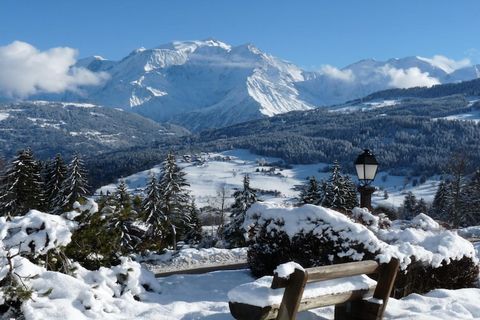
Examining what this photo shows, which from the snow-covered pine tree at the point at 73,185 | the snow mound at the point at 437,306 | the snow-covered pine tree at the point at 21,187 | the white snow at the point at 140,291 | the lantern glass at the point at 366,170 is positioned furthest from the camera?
the snow-covered pine tree at the point at 73,185

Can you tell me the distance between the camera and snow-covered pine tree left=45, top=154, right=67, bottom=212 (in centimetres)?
3878

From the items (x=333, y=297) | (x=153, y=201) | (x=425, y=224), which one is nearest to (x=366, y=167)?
(x=425, y=224)

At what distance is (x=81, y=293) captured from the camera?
6.38m

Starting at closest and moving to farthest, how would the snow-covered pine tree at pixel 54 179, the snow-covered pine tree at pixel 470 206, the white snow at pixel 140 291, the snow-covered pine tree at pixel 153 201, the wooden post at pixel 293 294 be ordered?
the wooden post at pixel 293 294, the white snow at pixel 140 291, the snow-covered pine tree at pixel 153 201, the snow-covered pine tree at pixel 54 179, the snow-covered pine tree at pixel 470 206

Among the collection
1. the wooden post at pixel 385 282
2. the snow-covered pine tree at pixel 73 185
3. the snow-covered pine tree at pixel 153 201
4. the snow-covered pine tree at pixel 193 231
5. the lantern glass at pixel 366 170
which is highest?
the lantern glass at pixel 366 170

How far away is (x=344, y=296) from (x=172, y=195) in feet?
116

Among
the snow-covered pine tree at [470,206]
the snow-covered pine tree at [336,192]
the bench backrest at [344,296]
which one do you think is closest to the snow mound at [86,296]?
the bench backrest at [344,296]

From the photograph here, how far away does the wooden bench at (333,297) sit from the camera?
4680mm

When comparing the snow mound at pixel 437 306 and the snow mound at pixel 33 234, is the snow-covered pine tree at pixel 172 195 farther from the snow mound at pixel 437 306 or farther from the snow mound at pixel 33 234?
the snow mound at pixel 437 306

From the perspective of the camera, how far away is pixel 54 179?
39594mm

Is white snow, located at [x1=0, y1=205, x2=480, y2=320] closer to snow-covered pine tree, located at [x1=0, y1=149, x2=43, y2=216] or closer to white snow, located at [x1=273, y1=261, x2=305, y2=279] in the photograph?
white snow, located at [x1=273, y1=261, x2=305, y2=279]

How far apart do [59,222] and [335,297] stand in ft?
13.7

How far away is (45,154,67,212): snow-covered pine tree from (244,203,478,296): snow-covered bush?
104ft

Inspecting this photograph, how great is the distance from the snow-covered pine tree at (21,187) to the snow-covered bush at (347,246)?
27.9 metres
